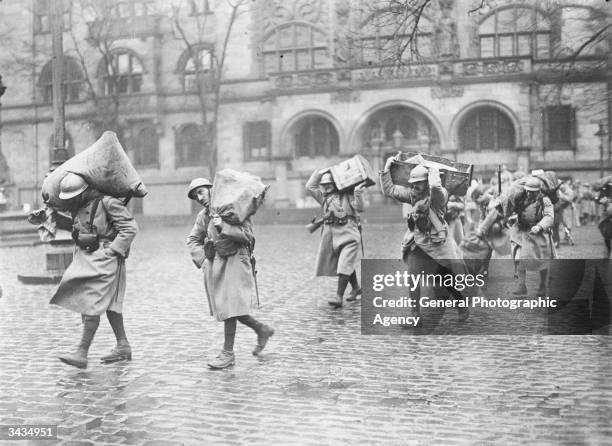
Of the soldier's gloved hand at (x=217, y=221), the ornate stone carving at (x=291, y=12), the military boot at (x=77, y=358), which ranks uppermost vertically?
the ornate stone carving at (x=291, y=12)

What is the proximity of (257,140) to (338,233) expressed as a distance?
28641 mm

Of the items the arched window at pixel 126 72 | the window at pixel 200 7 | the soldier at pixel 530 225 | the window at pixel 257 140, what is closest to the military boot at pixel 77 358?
the soldier at pixel 530 225

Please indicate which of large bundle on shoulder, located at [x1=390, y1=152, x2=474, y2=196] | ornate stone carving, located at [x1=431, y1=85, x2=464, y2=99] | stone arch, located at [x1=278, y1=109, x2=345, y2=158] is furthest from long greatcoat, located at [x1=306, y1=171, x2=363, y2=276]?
stone arch, located at [x1=278, y1=109, x2=345, y2=158]

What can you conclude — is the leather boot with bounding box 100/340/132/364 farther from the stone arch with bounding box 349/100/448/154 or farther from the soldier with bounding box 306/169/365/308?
the stone arch with bounding box 349/100/448/154

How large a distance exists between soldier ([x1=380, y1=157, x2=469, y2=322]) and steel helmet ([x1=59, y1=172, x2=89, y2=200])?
3463 mm

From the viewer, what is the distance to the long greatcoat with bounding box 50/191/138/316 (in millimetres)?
6242

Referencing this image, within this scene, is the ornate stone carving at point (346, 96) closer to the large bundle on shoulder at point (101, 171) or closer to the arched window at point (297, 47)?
the arched window at point (297, 47)

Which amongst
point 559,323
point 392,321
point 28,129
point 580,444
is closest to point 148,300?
point 392,321

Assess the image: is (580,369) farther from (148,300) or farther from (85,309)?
(148,300)

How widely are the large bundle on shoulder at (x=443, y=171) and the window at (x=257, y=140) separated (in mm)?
29450

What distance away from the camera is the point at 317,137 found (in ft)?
120

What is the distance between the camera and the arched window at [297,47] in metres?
35.3

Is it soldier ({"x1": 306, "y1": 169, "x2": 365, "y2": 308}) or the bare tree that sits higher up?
the bare tree

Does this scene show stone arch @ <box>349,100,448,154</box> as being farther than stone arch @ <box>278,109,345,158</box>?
No
